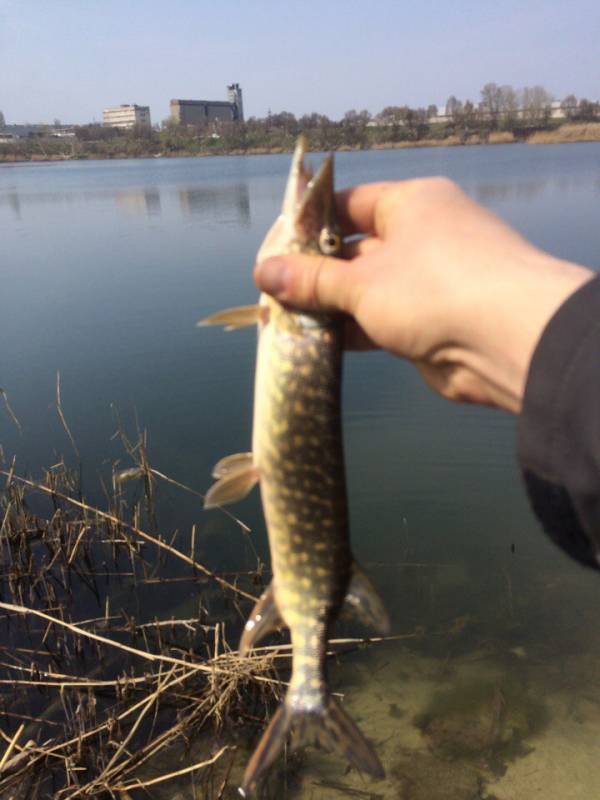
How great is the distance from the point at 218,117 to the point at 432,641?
465 feet

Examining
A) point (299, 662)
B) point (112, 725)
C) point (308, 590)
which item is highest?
point (308, 590)

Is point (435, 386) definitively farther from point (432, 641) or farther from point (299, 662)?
Answer: point (432, 641)

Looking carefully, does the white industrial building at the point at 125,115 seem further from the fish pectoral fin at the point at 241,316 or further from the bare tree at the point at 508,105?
the fish pectoral fin at the point at 241,316

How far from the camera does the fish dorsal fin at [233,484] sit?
7.18 ft

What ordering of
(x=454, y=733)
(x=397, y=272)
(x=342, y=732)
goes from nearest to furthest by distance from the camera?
(x=397, y=272) < (x=342, y=732) < (x=454, y=733)

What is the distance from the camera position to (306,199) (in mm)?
2100

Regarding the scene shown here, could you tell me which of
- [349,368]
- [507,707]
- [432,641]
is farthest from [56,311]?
[507,707]

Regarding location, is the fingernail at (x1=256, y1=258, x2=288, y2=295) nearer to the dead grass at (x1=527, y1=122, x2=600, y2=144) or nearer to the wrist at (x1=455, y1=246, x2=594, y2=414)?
the wrist at (x1=455, y1=246, x2=594, y2=414)

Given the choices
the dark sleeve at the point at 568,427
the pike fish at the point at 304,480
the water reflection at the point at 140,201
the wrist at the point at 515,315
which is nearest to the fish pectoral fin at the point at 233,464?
the pike fish at the point at 304,480

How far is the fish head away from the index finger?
0.11 meters

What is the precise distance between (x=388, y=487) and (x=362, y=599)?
14.8 feet

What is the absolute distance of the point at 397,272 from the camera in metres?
1.98

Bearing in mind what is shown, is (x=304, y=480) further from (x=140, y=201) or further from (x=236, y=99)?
(x=236, y=99)

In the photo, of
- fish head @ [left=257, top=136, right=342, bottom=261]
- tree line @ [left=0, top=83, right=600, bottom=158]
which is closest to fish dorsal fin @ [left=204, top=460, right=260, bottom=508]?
fish head @ [left=257, top=136, right=342, bottom=261]
